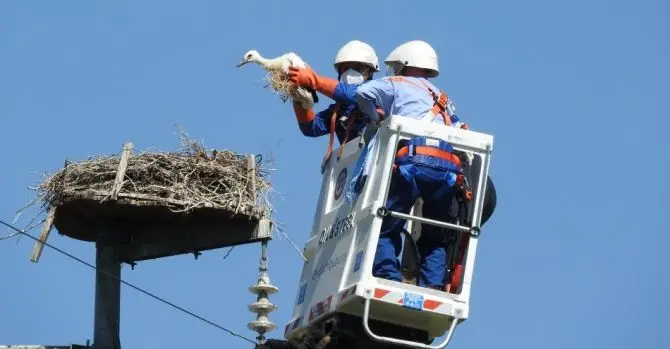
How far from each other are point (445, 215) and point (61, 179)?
14.3ft

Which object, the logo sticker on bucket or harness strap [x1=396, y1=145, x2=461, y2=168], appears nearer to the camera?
harness strap [x1=396, y1=145, x2=461, y2=168]

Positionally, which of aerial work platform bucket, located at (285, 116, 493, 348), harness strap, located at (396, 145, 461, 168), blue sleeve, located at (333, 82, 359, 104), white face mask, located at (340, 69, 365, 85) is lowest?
aerial work platform bucket, located at (285, 116, 493, 348)

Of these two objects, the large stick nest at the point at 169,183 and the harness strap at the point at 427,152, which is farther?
the large stick nest at the point at 169,183

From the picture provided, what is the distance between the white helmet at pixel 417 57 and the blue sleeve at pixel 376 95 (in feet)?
1.59

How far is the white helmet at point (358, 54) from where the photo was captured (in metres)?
20.3

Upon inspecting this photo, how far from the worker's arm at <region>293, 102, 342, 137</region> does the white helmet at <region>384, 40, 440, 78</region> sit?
110cm

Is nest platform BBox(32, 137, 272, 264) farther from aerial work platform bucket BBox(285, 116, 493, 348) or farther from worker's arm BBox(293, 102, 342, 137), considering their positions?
aerial work platform bucket BBox(285, 116, 493, 348)

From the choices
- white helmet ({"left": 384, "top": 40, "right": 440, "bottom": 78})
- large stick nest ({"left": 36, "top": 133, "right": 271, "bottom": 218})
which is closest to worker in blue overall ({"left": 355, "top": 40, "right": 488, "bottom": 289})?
white helmet ({"left": 384, "top": 40, "right": 440, "bottom": 78})

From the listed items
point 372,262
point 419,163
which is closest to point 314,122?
point 419,163

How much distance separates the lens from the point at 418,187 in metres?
18.2

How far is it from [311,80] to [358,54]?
1.18 m

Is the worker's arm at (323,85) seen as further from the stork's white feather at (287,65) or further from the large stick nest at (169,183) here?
the large stick nest at (169,183)

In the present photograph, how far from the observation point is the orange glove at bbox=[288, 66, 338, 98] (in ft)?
63.1

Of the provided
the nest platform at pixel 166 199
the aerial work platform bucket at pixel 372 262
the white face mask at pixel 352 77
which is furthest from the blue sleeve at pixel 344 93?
the nest platform at pixel 166 199
